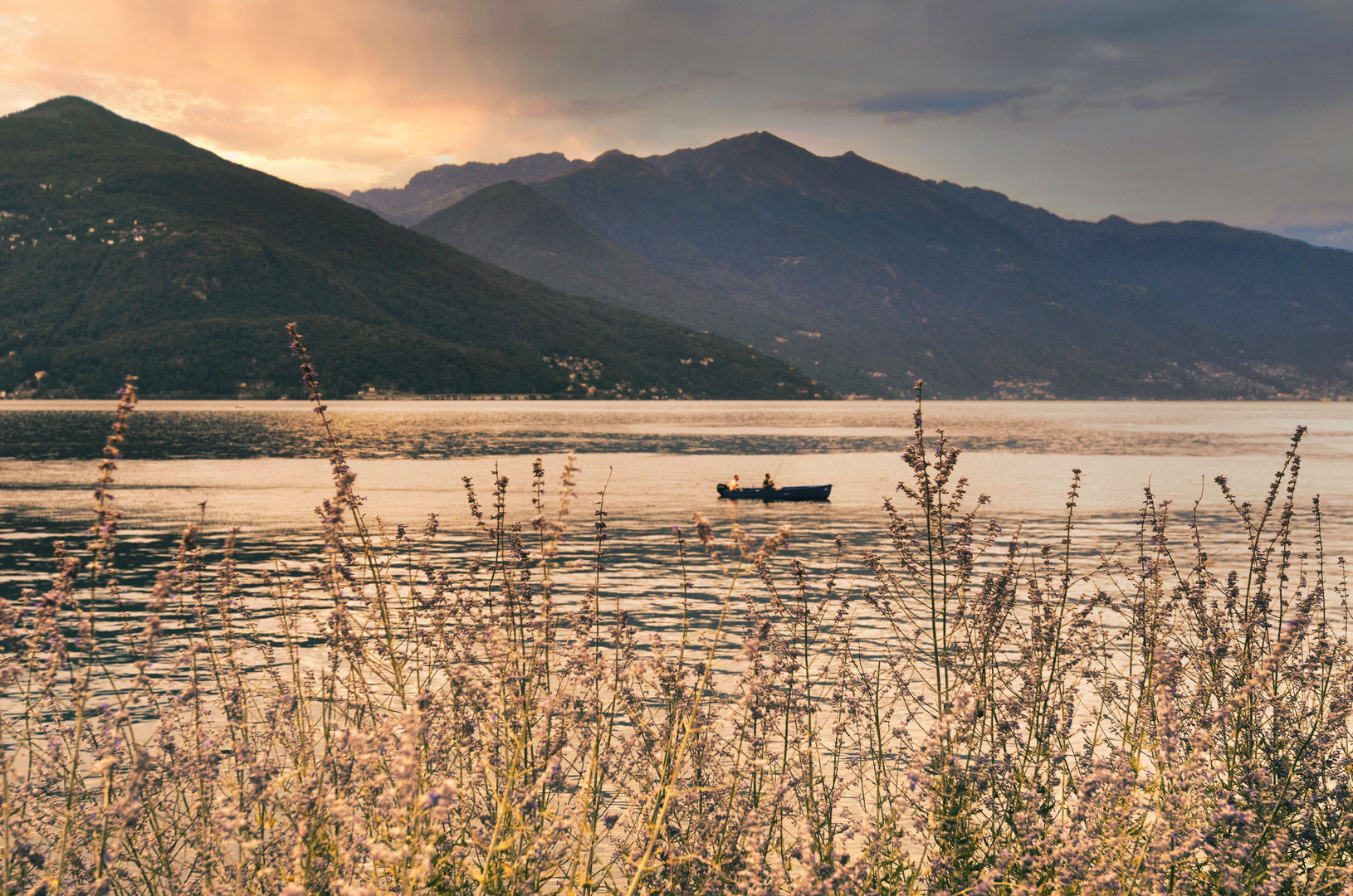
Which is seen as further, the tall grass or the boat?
the boat

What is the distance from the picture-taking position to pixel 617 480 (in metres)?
71.3

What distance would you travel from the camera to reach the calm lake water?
38.4 m

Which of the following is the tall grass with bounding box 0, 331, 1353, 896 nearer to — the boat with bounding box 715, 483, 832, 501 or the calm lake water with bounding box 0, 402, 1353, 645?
the calm lake water with bounding box 0, 402, 1353, 645

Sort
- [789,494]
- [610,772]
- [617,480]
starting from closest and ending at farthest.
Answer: [610,772] → [789,494] → [617,480]

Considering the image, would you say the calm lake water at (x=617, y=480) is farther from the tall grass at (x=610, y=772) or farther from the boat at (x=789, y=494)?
the tall grass at (x=610, y=772)

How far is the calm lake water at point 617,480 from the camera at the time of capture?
38.4 meters

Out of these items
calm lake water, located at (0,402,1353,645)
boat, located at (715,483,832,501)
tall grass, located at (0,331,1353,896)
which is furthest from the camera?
boat, located at (715,483,832,501)

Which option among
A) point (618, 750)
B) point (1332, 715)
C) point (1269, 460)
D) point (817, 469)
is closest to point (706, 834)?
point (618, 750)

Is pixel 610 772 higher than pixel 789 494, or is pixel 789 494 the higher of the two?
pixel 610 772

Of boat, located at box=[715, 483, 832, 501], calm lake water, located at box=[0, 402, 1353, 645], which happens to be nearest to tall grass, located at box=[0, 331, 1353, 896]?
calm lake water, located at box=[0, 402, 1353, 645]

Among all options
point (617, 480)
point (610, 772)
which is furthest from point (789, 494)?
point (610, 772)

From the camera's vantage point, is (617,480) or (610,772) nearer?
(610,772)

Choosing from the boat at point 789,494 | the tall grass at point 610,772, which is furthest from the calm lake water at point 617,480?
the tall grass at point 610,772

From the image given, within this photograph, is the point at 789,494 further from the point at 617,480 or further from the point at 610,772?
the point at 610,772
